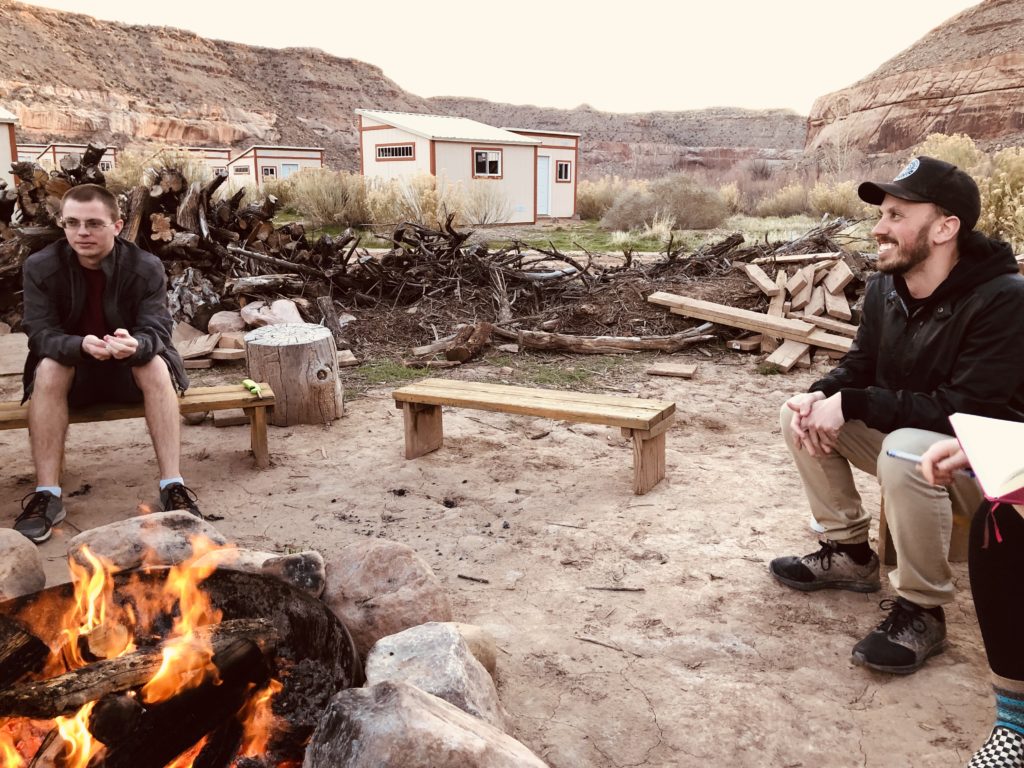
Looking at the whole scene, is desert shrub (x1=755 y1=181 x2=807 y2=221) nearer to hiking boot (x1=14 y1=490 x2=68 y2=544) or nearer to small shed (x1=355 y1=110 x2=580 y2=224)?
small shed (x1=355 y1=110 x2=580 y2=224)

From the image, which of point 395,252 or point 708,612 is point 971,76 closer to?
point 395,252

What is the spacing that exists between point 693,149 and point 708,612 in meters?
59.2

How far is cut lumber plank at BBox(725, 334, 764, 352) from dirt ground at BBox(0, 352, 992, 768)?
1.25 metres

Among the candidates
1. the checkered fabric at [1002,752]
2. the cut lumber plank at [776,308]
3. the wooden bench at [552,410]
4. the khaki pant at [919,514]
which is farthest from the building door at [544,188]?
the checkered fabric at [1002,752]

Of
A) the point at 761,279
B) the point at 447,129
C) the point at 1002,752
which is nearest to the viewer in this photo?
the point at 1002,752

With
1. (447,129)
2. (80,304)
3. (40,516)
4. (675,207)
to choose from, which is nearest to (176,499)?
(40,516)

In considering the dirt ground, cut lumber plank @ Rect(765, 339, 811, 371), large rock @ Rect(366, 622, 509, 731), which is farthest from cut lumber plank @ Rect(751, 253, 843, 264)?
large rock @ Rect(366, 622, 509, 731)

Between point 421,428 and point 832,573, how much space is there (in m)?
2.70

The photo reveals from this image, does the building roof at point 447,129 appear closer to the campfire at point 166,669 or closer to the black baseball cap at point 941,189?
the black baseball cap at point 941,189

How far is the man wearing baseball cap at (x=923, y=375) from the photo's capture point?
2.81 meters

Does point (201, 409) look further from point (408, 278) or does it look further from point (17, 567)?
point (408, 278)

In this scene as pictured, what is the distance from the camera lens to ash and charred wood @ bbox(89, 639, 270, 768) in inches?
72.5

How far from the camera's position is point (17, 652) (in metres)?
2.09

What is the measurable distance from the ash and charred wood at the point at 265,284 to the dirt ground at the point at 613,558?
8.65ft
